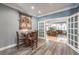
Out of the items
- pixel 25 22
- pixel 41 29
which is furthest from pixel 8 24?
pixel 41 29

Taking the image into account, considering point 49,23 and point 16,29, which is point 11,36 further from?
point 49,23

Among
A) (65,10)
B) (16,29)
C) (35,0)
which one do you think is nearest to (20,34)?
(16,29)

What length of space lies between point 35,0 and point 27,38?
1.01m

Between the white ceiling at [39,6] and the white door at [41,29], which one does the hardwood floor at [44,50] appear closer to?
the white door at [41,29]

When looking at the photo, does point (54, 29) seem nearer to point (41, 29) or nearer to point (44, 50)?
point (41, 29)

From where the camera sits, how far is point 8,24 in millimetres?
2236

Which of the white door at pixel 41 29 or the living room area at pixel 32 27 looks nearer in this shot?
the living room area at pixel 32 27

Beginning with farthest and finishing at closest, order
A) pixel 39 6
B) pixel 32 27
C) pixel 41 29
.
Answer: pixel 41 29 → pixel 32 27 → pixel 39 6

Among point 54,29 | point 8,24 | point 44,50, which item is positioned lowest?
point 44,50

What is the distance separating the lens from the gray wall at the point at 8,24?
7.20ft

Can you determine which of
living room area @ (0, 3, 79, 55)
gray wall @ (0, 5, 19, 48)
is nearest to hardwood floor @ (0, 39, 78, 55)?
living room area @ (0, 3, 79, 55)

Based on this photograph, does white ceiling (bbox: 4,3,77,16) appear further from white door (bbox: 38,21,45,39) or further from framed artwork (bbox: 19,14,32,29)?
white door (bbox: 38,21,45,39)

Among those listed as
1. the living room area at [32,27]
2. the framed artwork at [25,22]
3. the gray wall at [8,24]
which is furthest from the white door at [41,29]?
the gray wall at [8,24]

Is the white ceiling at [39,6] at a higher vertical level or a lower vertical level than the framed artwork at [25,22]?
higher
